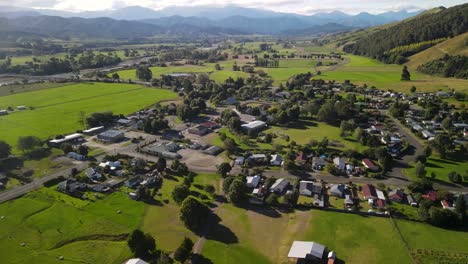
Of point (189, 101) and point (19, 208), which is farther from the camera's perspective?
point (189, 101)

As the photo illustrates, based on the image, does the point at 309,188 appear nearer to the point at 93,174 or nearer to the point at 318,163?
the point at 318,163

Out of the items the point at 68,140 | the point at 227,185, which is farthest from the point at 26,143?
the point at 227,185

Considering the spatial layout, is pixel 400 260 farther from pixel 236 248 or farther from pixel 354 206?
pixel 236 248

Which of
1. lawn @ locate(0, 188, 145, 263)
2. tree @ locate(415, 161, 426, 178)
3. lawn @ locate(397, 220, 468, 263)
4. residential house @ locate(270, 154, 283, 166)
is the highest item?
tree @ locate(415, 161, 426, 178)

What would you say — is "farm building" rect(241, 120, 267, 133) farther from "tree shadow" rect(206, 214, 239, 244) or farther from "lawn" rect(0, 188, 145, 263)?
"tree shadow" rect(206, 214, 239, 244)

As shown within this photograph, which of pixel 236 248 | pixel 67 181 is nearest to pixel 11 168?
pixel 67 181

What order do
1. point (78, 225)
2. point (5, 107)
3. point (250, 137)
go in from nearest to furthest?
point (78, 225)
point (250, 137)
point (5, 107)

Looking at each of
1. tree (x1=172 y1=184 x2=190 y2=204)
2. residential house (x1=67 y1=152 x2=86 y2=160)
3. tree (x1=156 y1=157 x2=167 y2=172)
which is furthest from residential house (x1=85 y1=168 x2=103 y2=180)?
tree (x1=172 y1=184 x2=190 y2=204)
